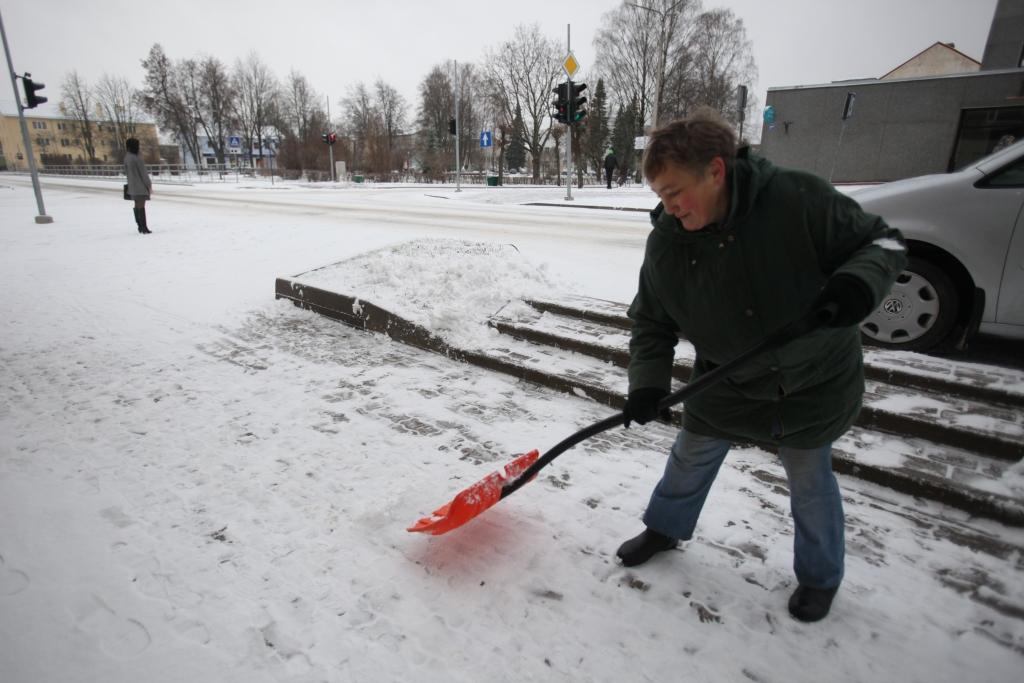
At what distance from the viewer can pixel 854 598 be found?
1.96 meters

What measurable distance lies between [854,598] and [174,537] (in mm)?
2728

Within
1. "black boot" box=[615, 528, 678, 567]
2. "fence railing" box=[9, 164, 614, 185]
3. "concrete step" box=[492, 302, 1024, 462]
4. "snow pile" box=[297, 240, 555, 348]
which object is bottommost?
"black boot" box=[615, 528, 678, 567]

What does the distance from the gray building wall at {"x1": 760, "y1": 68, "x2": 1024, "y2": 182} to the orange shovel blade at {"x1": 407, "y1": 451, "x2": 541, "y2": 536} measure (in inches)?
731

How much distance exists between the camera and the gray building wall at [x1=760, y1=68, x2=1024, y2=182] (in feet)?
56.2

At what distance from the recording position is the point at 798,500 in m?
1.80

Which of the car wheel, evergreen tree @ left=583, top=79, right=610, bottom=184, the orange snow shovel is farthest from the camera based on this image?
evergreen tree @ left=583, top=79, right=610, bottom=184

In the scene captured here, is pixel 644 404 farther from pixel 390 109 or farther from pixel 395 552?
pixel 390 109

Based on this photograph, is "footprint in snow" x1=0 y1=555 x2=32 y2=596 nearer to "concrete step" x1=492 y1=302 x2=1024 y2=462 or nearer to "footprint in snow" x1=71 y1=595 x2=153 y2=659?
"footprint in snow" x1=71 y1=595 x2=153 y2=659

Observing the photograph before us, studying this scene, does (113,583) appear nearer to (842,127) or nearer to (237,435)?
(237,435)

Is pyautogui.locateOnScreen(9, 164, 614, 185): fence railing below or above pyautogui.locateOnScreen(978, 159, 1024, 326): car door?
above

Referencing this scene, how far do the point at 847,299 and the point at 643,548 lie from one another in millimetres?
1255

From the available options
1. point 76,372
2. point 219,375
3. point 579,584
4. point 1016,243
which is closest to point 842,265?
point 579,584

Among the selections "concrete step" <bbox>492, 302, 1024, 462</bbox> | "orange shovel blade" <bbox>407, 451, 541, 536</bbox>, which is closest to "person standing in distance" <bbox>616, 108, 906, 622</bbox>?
"orange shovel blade" <bbox>407, 451, 541, 536</bbox>

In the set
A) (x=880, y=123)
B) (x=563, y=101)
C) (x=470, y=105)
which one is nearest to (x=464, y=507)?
(x=563, y=101)
